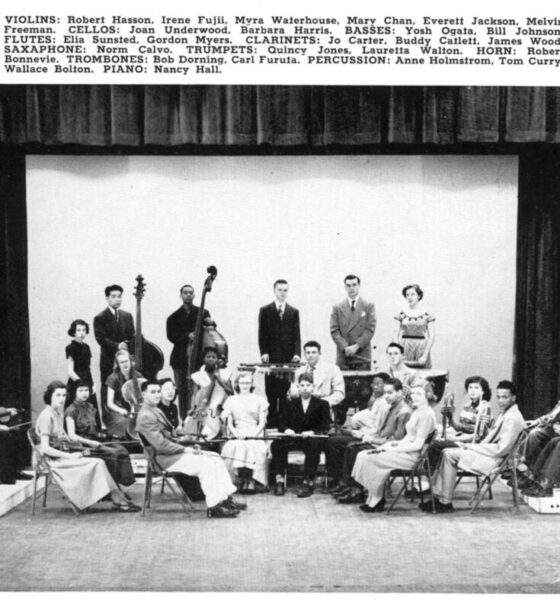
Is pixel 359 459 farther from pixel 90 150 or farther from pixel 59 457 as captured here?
pixel 90 150

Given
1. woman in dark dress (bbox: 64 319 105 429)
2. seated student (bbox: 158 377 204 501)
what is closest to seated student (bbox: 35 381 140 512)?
seated student (bbox: 158 377 204 501)

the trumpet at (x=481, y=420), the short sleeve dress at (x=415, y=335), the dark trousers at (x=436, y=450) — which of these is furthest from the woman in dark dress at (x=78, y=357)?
the trumpet at (x=481, y=420)

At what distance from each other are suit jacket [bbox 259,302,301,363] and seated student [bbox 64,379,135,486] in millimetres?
1867

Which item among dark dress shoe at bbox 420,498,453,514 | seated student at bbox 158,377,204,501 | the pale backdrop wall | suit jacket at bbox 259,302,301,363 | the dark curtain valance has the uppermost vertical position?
the dark curtain valance

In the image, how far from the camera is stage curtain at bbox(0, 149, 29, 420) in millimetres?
8359

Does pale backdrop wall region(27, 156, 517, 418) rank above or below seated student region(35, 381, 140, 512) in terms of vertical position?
above

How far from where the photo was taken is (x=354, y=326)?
870 cm

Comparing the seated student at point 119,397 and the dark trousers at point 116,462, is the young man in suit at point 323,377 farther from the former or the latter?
the dark trousers at point 116,462

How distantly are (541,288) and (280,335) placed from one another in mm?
2261

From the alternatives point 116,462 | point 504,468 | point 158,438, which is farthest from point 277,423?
point 504,468

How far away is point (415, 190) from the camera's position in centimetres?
921

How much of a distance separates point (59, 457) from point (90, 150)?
3047 millimetres

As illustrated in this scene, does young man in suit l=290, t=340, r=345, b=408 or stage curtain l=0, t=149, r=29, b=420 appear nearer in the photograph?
young man in suit l=290, t=340, r=345, b=408

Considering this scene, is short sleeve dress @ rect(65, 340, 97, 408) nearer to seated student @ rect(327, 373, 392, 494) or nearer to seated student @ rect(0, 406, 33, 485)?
seated student @ rect(0, 406, 33, 485)
